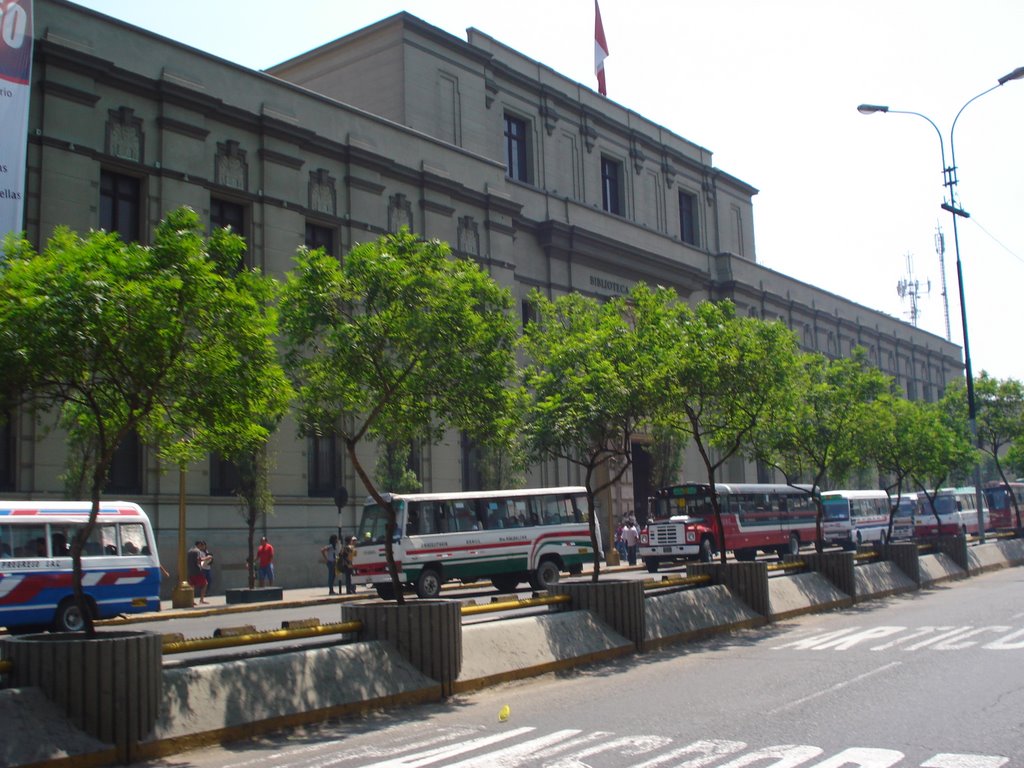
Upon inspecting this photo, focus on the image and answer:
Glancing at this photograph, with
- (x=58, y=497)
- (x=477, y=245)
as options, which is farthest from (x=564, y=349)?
(x=477, y=245)

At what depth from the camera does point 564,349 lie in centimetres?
1867

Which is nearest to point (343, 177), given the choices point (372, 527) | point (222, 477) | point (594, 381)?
point (222, 477)

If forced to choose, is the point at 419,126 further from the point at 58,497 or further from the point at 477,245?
the point at 58,497

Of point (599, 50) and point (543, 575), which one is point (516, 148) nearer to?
point (599, 50)

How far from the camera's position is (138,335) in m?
9.64

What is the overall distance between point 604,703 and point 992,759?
3.97m

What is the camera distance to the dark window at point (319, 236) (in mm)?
34000

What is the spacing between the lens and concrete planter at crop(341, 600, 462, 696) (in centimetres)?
1127

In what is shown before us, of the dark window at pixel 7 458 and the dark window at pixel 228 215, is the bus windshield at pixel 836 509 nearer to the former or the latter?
the dark window at pixel 228 215

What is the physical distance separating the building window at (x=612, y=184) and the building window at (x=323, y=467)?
22.0 metres

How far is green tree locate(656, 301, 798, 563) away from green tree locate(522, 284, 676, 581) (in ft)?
1.50

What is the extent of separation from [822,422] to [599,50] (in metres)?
30.1

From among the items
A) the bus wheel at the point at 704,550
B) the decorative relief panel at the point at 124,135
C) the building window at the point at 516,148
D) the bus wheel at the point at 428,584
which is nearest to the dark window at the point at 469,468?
the bus wheel at the point at 704,550

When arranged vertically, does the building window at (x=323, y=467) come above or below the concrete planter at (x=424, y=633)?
above
